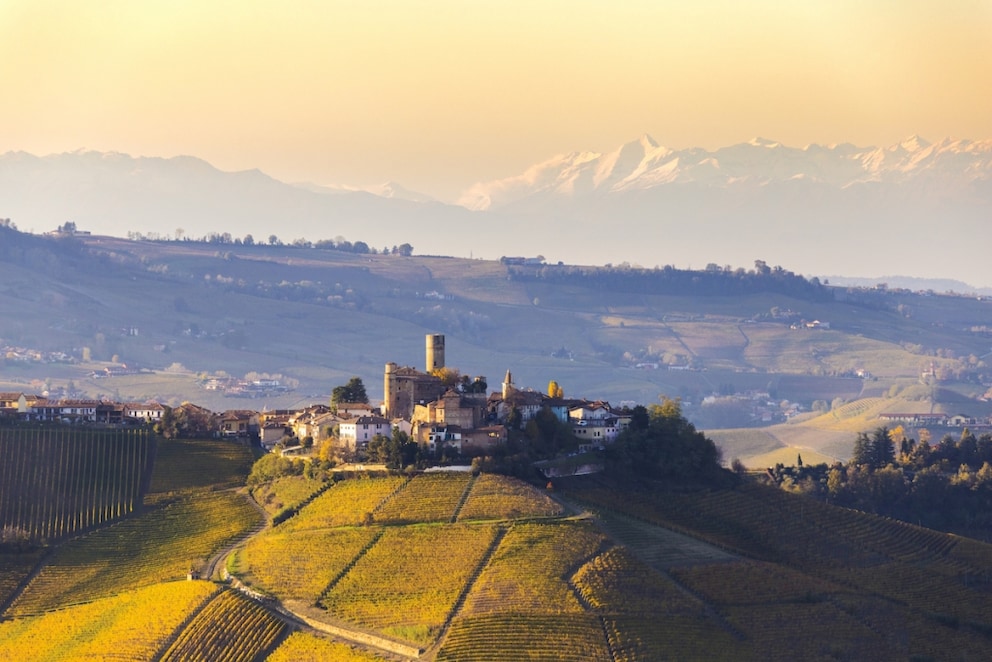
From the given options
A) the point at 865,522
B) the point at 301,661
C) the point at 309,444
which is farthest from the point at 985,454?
the point at 301,661

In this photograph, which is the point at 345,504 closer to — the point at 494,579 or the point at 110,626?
the point at 494,579

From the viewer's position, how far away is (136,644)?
62.2m

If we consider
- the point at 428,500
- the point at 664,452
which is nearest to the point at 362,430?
the point at 428,500

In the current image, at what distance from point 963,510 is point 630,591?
39.6m

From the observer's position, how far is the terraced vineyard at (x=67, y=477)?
81.3 m

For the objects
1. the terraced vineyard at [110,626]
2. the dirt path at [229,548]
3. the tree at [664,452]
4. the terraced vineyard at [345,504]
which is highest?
the tree at [664,452]

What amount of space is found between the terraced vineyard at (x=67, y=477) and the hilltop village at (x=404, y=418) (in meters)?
3.50

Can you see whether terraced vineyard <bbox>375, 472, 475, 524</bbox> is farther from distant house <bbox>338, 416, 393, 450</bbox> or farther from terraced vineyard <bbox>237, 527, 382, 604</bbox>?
distant house <bbox>338, 416, 393, 450</bbox>

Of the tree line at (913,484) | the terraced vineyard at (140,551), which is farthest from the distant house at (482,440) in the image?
the tree line at (913,484)

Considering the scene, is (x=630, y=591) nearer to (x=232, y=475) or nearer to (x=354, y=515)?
(x=354, y=515)

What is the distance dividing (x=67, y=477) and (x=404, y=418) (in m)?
16.4

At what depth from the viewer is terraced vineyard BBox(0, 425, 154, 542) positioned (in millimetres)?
81312

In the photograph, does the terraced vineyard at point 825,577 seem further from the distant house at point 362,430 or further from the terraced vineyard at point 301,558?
the terraced vineyard at point 301,558

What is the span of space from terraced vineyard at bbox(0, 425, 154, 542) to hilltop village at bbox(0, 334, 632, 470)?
3503 mm
